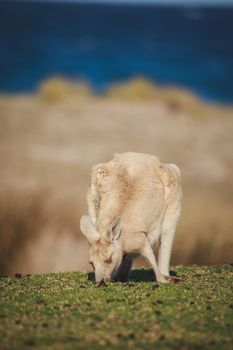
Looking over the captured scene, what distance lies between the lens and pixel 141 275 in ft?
40.0

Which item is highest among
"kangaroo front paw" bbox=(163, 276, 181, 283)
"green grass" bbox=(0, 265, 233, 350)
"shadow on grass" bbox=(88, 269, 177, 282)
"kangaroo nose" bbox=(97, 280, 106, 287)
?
"shadow on grass" bbox=(88, 269, 177, 282)

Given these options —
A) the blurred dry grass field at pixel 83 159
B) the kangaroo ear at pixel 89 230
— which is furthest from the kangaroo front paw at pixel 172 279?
the blurred dry grass field at pixel 83 159

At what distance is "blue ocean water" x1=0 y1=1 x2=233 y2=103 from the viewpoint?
91.3 meters

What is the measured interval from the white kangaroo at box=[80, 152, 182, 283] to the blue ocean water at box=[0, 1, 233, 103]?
197 feet

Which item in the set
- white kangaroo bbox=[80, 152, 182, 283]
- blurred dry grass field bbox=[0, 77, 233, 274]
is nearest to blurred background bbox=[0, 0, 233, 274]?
blurred dry grass field bbox=[0, 77, 233, 274]

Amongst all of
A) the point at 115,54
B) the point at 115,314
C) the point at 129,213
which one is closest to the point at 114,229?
the point at 129,213

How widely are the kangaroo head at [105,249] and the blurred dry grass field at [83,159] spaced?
231 inches

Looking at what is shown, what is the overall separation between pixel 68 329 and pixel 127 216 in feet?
8.09

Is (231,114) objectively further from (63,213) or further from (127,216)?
(127,216)

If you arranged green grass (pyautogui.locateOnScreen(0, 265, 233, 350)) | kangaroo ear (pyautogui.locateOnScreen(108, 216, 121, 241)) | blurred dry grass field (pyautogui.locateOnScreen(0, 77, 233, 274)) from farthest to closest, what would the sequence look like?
blurred dry grass field (pyautogui.locateOnScreen(0, 77, 233, 274)) → kangaroo ear (pyautogui.locateOnScreen(108, 216, 121, 241)) → green grass (pyautogui.locateOnScreen(0, 265, 233, 350))

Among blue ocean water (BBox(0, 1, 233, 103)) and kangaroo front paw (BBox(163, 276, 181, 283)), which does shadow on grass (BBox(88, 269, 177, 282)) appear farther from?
blue ocean water (BBox(0, 1, 233, 103))

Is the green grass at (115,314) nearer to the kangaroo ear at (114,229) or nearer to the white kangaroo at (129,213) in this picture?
the white kangaroo at (129,213)

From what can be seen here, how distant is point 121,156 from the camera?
11.3 m

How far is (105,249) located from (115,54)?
123 metres
